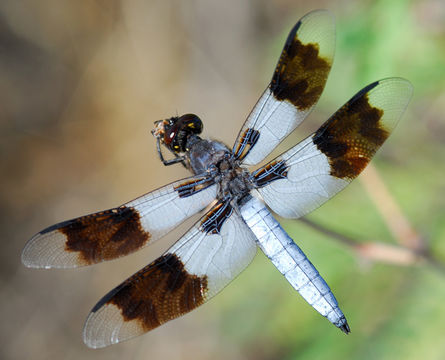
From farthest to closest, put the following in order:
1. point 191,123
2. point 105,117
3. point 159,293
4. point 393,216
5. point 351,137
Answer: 1. point 105,117
2. point 393,216
3. point 191,123
4. point 351,137
5. point 159,293

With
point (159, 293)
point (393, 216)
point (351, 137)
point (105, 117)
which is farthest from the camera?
point (105, 117)

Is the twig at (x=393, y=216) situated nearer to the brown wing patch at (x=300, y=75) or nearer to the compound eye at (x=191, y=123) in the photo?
the brown wing patch at (x=300, y=75)

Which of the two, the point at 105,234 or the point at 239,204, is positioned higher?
the point at 105,234

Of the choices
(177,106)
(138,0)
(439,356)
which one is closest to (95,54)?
(138,0)

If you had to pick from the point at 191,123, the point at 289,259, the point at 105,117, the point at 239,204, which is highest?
the point at 105,117

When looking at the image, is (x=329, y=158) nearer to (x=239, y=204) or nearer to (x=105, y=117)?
(x=239, y=204)

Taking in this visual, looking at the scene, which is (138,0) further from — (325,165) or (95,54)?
(325,165)

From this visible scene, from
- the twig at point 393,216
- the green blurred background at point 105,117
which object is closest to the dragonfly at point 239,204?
the twig at point 393,216

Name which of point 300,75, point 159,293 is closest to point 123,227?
point 159,293
